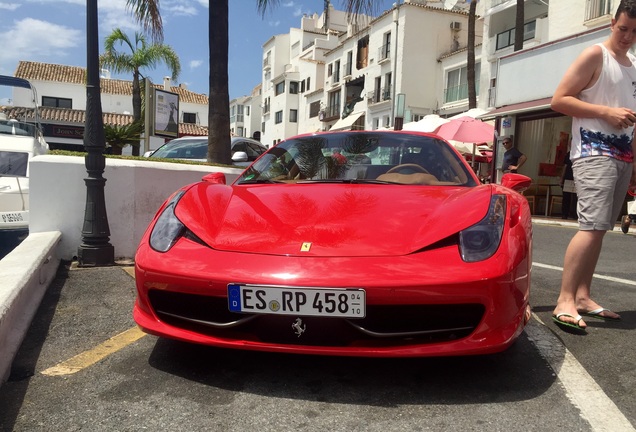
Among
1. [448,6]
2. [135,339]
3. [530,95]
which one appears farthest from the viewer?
[448,6]

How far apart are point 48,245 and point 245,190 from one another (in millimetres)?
1827

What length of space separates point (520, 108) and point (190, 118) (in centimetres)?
3740

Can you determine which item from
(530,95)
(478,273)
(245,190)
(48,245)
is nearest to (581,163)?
→ (478,273)

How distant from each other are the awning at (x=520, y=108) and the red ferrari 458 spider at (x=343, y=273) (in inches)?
482

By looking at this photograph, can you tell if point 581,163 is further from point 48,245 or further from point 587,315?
point 48,245

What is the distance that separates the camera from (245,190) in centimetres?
293

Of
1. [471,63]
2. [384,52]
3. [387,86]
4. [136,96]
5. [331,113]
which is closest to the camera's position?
[471,63]

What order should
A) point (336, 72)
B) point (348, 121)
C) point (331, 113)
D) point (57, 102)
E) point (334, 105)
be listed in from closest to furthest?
point (348, 121) < point (57, 102) < point (336, 72) < point (334, 105) < point (331, 113)

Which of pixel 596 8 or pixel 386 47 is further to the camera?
pixel 386 47

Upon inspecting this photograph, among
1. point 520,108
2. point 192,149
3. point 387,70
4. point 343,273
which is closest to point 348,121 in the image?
point 387,70

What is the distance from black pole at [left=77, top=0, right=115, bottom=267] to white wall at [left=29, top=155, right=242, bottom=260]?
23 cm

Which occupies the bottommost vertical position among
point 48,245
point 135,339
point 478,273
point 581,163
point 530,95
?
point 135,339

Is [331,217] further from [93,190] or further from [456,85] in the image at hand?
[456,85]

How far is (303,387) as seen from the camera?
6.84 ft
